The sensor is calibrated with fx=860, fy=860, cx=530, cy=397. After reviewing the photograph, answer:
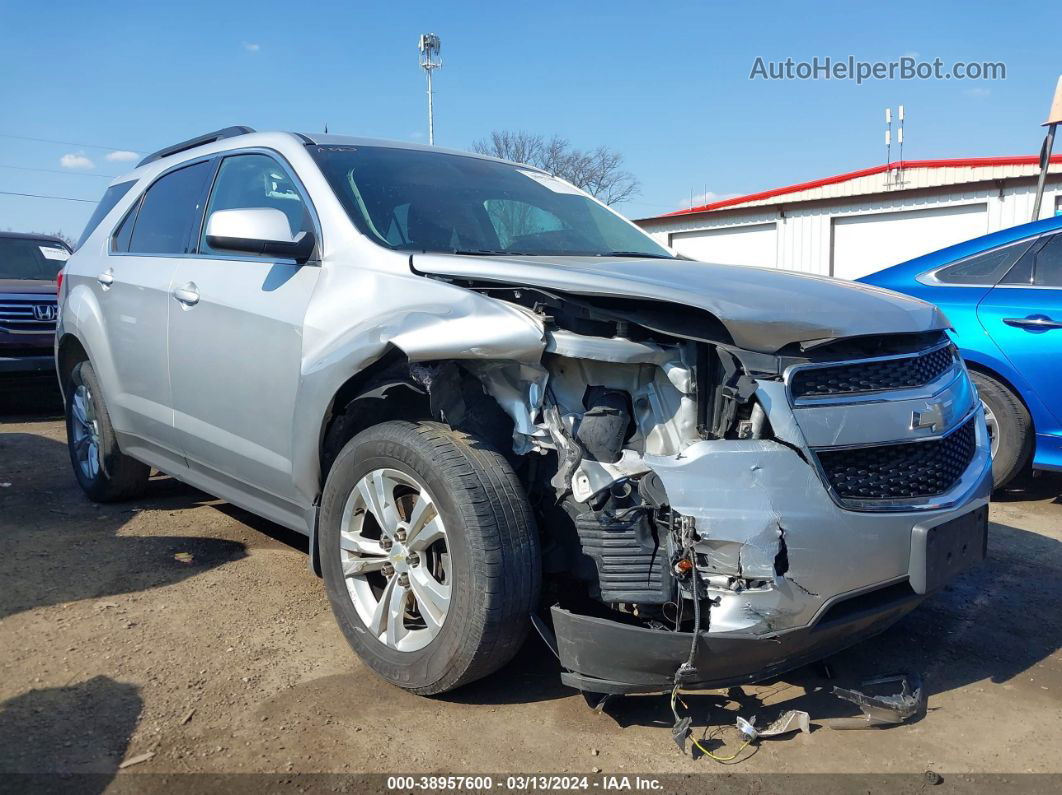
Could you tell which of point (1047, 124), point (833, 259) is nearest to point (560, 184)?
point (1047, 124)

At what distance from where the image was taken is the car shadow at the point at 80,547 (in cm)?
377

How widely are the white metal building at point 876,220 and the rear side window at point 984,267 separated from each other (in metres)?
8.45

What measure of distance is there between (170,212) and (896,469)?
3557mm

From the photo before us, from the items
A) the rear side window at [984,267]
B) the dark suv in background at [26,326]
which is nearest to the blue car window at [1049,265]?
the rear side window at [984,267]

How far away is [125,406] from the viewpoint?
439cm

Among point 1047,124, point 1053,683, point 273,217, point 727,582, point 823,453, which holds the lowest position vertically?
point 1053,683

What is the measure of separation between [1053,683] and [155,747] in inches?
114

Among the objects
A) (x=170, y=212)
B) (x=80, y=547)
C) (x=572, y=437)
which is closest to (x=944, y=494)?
(x=572, y=437)

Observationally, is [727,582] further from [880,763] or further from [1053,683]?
[1053,683]

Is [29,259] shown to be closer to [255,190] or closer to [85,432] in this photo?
[85,432]

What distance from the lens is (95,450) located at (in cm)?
492

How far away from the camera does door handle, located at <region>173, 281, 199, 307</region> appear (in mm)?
3684

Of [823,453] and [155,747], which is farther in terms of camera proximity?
[155,747]

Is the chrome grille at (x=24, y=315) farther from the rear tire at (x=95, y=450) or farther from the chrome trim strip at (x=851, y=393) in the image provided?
the chrome trim strip at (x=851, y=393)
